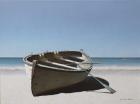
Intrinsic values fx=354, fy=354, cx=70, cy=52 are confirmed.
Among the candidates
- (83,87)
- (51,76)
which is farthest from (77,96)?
(83,87)

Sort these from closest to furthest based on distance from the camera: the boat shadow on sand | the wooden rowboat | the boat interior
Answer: the wooden rowboat
the boat shadow on sand
the boat interior

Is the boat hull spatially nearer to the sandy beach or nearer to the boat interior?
the sandy beach

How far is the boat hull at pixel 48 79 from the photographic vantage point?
506cm

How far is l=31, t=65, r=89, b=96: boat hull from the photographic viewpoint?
5062 millimetres

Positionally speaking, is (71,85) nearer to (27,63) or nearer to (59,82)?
(59,82)

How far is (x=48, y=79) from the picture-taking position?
518 cm

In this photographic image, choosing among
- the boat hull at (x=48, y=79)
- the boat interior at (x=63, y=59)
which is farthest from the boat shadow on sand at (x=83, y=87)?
the boat interior at (x=63, y=59)

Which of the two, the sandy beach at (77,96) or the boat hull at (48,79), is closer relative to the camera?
the sandy beach at (77,96)

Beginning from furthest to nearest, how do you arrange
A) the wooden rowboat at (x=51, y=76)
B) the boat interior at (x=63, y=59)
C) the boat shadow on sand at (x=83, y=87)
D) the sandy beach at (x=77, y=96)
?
the boat interior at (x=63, y=59) < the boat shadow on sand at (x=83, y=87) < the wooden rowboat at (x=51, y=76) < the sandy beach at (x=77, y=96)

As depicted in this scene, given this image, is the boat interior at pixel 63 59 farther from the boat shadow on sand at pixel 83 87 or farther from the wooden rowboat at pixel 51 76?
the boat shadow on sand at pixel 83 87

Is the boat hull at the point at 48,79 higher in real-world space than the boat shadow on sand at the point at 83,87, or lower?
higher

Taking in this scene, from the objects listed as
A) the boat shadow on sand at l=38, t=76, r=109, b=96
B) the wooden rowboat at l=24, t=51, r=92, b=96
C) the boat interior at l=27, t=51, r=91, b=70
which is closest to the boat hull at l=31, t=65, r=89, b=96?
the wooden rowboat at l=24, t=51, r=92, b=96

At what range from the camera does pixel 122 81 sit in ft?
22.1

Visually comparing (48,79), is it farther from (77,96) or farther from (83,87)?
(83,87)
